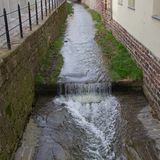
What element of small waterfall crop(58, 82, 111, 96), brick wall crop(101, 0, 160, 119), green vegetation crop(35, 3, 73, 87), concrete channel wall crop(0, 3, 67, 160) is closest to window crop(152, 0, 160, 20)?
brick wall crop(101, 0, 160, 119)

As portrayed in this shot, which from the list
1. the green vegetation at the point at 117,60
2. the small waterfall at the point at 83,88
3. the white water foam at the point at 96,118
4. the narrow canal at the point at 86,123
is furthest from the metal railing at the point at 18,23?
the green vegetation at the point at 117,60

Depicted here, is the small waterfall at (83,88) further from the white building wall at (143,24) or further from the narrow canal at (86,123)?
the white building wall at (143,24)

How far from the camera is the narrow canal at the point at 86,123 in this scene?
22.7 feet

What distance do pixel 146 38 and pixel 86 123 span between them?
294 centimetres

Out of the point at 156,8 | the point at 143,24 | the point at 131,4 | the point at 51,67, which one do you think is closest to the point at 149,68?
the point at 143,24

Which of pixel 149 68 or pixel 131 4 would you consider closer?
pixel 149 68

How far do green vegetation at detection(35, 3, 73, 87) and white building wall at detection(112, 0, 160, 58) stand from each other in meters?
2.67

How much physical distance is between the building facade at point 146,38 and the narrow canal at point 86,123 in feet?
1.94

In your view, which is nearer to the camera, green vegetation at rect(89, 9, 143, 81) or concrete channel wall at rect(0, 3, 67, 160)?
concrete channel wall at rect(0, 3, 67, 160)

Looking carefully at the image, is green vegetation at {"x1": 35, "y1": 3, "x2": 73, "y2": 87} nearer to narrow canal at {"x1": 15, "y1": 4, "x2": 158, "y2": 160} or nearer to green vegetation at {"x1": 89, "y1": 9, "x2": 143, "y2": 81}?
narrow canal at {"x1": 15, "y1": 4, "x2": 158, "y2": 160}

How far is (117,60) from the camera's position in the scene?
11805 millimetres

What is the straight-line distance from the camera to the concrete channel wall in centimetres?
641

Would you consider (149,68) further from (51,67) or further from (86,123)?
(51,67)

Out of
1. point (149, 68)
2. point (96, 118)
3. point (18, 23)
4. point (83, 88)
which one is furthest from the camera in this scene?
point (18, 23)
